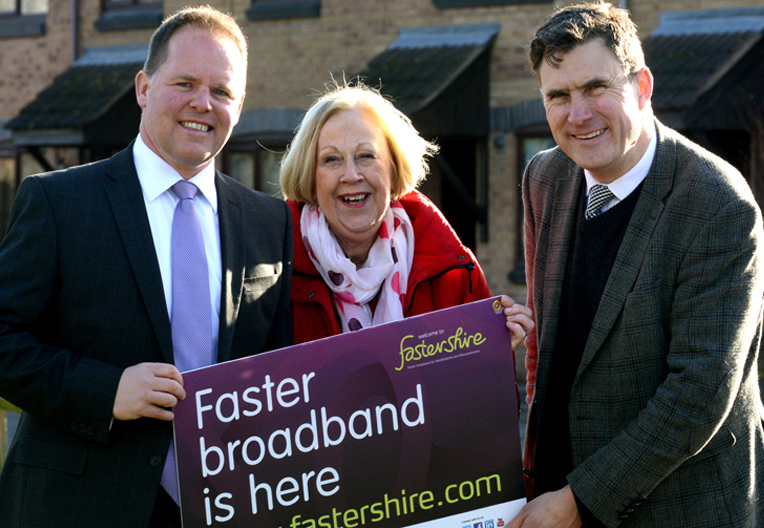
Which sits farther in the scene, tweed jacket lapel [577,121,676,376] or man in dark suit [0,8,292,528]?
tweed jacket lapel [577,121,676,376]

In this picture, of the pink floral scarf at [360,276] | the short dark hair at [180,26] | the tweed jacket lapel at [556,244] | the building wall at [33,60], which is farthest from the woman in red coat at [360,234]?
the building wall at [33,60]

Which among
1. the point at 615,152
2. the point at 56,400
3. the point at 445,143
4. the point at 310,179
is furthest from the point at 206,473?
the point at 445,143

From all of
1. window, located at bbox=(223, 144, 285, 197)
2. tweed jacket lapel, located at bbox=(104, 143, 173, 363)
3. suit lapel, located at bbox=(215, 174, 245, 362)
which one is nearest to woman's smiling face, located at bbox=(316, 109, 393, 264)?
suit lapel, located at bbox=(215, 174, 245, 362)

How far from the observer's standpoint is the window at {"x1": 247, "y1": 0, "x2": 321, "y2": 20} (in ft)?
34.5

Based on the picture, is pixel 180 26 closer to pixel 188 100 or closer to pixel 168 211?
pixel 188 100

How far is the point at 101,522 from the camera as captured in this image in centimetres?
235

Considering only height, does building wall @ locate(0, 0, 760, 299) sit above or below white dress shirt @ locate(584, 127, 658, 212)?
above

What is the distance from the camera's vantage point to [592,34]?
2.56m

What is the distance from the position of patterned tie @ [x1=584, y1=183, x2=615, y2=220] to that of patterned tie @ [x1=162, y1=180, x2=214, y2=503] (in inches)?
49.9

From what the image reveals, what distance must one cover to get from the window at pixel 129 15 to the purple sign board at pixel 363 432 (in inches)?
382

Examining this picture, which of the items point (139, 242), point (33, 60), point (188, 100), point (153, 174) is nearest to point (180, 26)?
point (188, 100)

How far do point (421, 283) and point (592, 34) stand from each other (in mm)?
1086

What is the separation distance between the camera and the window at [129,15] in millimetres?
11250

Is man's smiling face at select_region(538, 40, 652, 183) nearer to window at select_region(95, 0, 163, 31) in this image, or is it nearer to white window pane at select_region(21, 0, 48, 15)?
window at select_region(95, 0, 163, 31)
